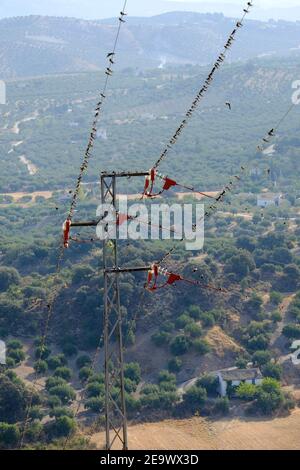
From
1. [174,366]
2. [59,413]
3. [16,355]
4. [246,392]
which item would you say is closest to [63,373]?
[16,355]

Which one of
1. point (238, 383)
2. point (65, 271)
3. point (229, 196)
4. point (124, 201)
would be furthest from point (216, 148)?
point (238, 383)

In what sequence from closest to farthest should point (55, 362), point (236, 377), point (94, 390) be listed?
point (94, 390) < point (236, 377) < point (55, 362)

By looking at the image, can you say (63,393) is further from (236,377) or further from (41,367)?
(236,377)

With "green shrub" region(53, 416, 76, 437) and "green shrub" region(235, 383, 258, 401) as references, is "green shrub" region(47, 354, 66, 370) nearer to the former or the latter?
"green shrub" region(53, 416, 76, 437)

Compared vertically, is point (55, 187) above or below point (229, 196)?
above

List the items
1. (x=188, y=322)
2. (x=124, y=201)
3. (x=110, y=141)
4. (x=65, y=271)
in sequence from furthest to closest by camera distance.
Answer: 1. (x=110, y=141)
2. (x=124, y=201)
3. (x=65, y=271)
4. (x=188, y=322)

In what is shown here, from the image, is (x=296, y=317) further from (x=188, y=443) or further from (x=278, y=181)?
(x=278, y=181)

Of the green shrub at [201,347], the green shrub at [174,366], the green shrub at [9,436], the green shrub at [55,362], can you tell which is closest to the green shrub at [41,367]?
the green shrub at [55,362]
